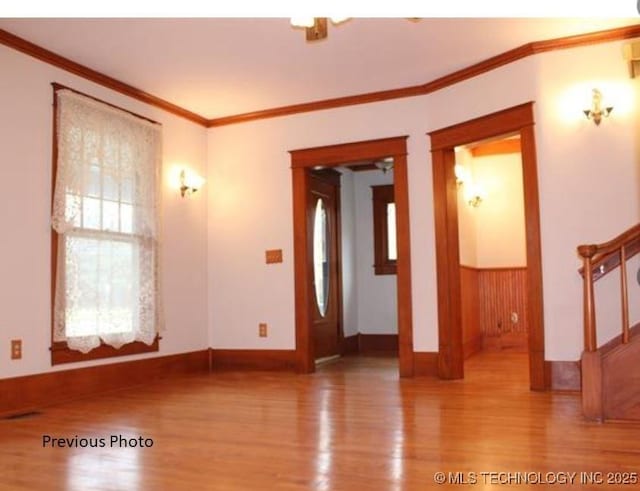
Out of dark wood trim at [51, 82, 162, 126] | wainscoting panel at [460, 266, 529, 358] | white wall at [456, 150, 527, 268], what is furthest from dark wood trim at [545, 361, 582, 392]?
dark wood trim at [51, 82, 162, 126]

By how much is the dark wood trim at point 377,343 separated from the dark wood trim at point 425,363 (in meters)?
2.20

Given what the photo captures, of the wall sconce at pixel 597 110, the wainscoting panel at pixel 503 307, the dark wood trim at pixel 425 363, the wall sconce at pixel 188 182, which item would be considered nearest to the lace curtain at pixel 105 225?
the wall sconce at pixel 188 182

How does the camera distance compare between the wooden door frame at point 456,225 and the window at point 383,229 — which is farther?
the window at point 383,229

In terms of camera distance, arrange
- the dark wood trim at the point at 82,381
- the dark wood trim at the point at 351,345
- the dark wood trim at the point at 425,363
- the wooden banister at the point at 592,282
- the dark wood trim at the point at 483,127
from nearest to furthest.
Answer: the wooden banister at the point at 592,282 → the dark wood trim at the point at 82,381 → the dark wood trim at the point at 483,127 → the dark wood trim at the point at 425,363 → the dark wood trim at the point at 351,345

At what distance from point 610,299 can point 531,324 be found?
54cm

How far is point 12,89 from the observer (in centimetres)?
408

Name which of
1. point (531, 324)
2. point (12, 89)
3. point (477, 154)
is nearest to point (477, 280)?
point (477, 154)

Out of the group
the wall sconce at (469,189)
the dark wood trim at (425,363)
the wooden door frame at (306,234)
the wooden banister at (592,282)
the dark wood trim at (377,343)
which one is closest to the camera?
the wooden banister at (592,282)

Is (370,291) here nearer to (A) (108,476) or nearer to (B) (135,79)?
(B) (135,79)

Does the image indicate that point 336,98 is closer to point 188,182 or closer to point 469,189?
point 188,182

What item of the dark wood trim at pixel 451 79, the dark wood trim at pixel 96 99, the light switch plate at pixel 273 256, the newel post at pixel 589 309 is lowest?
the newel post at pixel 589 309

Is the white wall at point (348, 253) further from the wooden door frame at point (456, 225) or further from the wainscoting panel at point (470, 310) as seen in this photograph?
the wooden door frame at point (456, 225)

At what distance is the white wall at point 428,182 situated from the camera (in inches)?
166

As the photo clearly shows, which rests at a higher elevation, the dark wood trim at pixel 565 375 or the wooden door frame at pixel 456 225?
the wooden door frame at pixel 456 225
